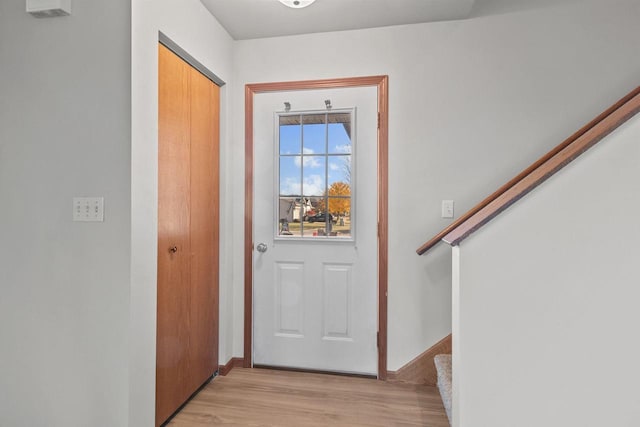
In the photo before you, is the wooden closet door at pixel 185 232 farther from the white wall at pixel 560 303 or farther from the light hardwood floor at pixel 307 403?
the white wall at pixel 560 303

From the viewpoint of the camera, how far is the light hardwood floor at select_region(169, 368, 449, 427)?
1919 millimetres

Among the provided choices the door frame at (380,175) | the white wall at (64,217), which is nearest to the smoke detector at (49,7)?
the white wall at (64,217)

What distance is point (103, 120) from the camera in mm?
1574

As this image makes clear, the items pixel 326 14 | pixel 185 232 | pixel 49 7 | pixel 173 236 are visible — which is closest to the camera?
pixel 49 7

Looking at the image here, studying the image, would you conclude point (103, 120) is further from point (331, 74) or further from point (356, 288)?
point (356, 288)

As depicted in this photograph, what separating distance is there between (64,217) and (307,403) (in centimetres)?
157

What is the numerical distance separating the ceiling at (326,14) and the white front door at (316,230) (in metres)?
0.41

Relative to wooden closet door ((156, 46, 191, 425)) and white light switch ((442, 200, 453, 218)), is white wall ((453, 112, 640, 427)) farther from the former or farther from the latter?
wooden closet door ((156, 46, 191, 425))

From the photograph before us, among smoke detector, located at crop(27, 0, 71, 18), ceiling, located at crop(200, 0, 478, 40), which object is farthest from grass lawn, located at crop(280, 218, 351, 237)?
smoke detector, located at crop(27, 0, 71, 18)

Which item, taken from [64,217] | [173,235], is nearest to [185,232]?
[173,235]

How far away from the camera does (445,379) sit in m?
1.76

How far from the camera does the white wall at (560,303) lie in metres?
1.11

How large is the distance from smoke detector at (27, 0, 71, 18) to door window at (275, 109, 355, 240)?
127cm

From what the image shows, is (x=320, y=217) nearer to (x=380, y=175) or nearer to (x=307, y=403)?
(x=380, y=175)
